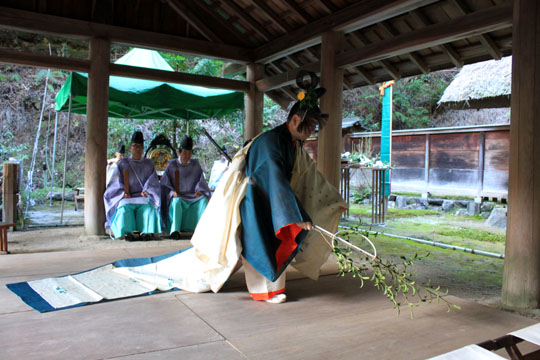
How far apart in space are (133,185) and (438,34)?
386cm

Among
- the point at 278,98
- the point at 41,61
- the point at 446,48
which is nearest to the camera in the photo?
the point at 446,48

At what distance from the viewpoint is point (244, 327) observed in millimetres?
2203

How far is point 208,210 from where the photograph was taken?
2781 millimetres

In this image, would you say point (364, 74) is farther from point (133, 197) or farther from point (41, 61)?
point (41, 61)

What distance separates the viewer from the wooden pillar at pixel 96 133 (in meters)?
5.00

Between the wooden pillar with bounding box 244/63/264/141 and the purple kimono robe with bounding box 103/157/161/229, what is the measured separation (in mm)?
1790

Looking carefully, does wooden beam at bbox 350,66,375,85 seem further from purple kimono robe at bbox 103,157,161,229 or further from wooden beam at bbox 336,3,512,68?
purple kimono robe at bbox 103,157,161,229

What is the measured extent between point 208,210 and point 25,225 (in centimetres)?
456

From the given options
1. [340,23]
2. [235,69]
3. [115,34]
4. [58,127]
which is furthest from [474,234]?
[58,127]

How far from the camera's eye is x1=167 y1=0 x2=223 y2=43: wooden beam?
5602 mm

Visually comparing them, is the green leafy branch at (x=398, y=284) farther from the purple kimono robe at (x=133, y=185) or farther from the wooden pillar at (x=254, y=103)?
the wooden pillar at (x=254, y=103)

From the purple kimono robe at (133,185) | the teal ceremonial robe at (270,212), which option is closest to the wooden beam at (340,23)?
the teal ceremonial robe at (270,212)

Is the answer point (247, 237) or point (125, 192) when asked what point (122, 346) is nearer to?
point (247, 237)

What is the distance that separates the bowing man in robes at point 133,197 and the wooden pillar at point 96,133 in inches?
5.7
